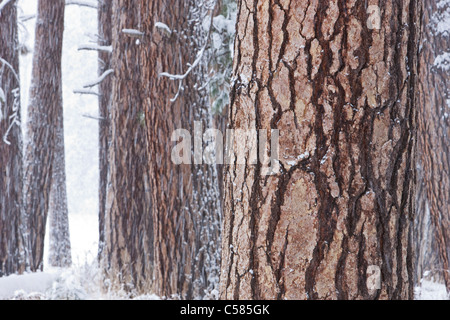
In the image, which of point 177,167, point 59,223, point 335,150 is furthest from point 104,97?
point 335,150

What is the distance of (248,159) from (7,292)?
585 cm

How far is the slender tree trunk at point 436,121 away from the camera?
19.3 ft

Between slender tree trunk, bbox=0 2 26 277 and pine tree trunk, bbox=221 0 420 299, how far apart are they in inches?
251

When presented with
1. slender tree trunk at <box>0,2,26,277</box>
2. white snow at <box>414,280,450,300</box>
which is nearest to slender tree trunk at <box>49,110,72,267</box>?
slender tree trunk at <box>0,2,26,277</box>

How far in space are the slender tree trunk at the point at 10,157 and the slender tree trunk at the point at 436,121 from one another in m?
5.35

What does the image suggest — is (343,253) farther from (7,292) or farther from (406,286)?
(7,292)

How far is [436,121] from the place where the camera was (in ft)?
19.6

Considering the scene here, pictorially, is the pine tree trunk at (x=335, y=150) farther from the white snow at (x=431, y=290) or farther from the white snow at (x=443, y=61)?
the white snow at (x=431, y=290)

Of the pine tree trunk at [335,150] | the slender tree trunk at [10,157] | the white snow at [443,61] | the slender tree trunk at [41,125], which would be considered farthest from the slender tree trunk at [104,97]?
the pine tree trunk at [335,150]

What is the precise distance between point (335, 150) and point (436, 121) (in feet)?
14.4

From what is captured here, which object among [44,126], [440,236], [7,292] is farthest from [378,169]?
[44,126]

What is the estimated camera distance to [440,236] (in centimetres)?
598

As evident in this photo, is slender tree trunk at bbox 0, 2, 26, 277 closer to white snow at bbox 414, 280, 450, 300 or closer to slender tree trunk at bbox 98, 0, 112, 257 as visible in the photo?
slender tree trunk at bbox 98, 0, 112, 257

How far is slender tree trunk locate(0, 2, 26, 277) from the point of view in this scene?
7.64 meters
